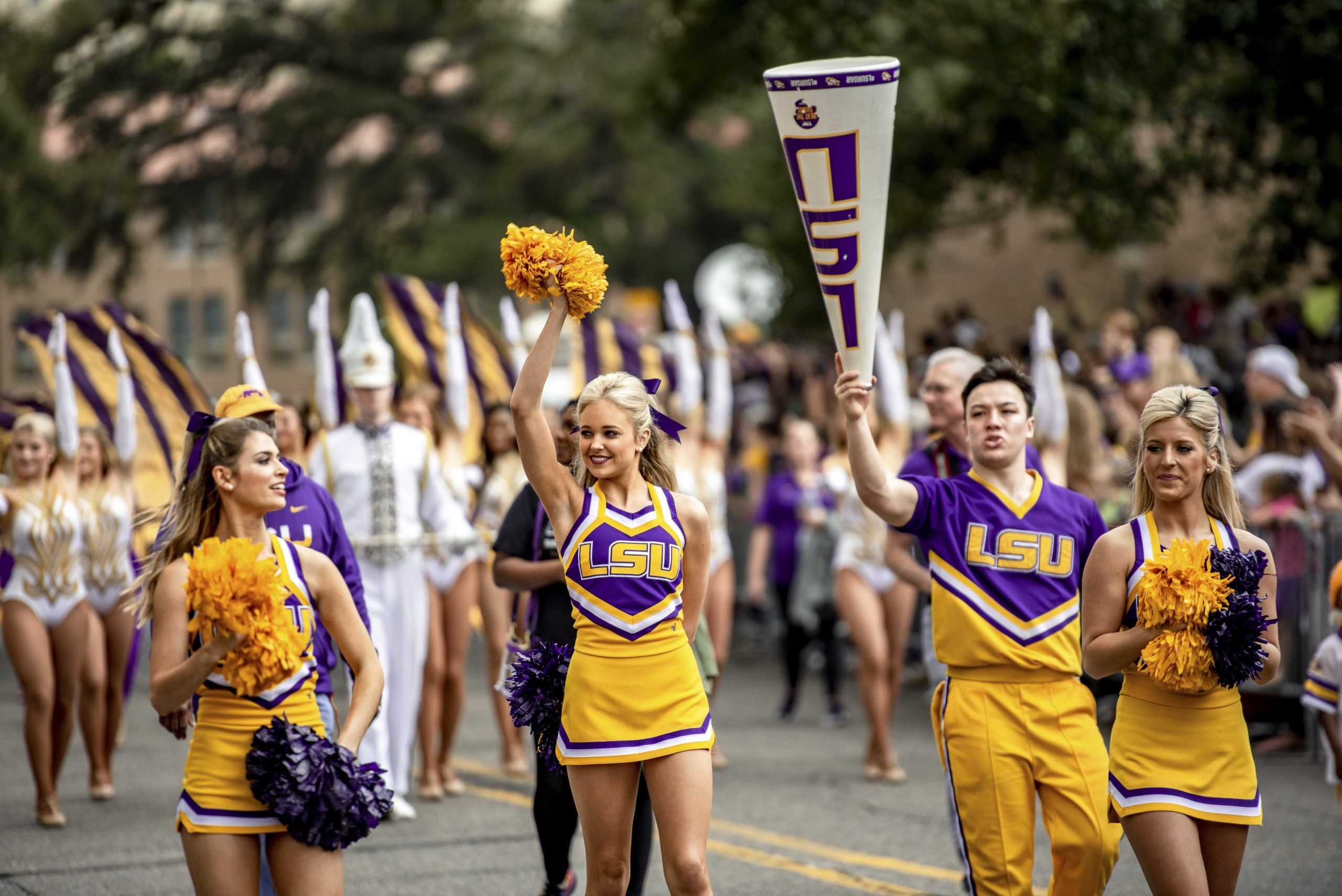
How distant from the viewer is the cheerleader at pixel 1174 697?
4.70 m

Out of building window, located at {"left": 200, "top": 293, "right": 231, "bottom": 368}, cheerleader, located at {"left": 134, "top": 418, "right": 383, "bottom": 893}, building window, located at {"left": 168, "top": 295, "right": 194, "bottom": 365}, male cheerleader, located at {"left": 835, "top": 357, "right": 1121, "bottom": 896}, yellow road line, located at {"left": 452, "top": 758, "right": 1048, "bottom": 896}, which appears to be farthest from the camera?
building window, located at {"left": 168, "top": 295, "right": 194, "bottom": 365}

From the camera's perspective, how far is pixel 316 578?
4.79m

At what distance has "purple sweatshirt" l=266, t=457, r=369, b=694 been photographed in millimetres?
5598

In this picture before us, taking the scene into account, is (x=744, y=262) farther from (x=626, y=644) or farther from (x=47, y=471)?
(x=626, y=644)

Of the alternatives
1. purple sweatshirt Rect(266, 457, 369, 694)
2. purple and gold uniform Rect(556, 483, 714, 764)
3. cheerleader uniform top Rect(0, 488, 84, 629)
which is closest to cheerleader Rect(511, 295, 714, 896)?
purple and gold uniform Rect(556, 483, 714, 764)

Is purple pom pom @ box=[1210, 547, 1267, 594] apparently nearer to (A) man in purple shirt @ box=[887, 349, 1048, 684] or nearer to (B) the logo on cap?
(B) the logo on cap

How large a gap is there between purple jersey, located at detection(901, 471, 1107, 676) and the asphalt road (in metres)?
2.13

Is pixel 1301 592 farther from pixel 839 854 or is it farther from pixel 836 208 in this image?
pixel 836 208

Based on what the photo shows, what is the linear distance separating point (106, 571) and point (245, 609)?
5.46 meters

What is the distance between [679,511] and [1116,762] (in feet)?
4.93

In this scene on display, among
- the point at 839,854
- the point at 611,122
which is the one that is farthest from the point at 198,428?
the point at 611,122

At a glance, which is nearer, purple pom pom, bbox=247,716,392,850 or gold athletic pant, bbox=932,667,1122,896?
purple pom pom, bbox=247,716,392,850

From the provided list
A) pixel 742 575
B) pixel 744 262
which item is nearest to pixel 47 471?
pixel 742 575

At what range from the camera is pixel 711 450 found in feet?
40.2
